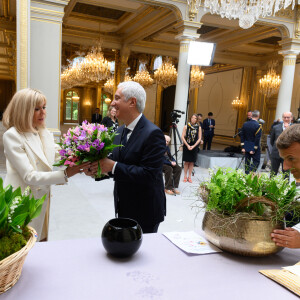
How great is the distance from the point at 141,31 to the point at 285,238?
1015 cm

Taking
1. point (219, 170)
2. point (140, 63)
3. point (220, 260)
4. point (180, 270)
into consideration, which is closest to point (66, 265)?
point (180, 270)

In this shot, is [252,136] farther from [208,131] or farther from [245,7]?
[208,131]

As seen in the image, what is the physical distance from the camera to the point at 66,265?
1.04 metres

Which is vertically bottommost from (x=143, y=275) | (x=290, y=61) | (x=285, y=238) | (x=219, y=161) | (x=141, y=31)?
(x=219, y=161)

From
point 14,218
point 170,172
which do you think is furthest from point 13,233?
point 170,172

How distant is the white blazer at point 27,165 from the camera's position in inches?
69.5

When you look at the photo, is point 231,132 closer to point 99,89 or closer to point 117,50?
point 117,50

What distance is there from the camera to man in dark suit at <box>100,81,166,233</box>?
Answer: 1666 millimetres

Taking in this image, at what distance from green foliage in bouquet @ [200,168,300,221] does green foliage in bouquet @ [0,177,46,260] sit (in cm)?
61

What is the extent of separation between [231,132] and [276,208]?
14647 mm

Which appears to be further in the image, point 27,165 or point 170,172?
point 170,172

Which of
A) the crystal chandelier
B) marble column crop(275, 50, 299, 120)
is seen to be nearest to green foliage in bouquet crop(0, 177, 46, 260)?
marble column crop(275, 50, 299, 120)

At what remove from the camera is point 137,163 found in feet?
5.74

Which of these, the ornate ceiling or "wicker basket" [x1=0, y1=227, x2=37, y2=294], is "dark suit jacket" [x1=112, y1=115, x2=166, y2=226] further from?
the ornate ceiling
